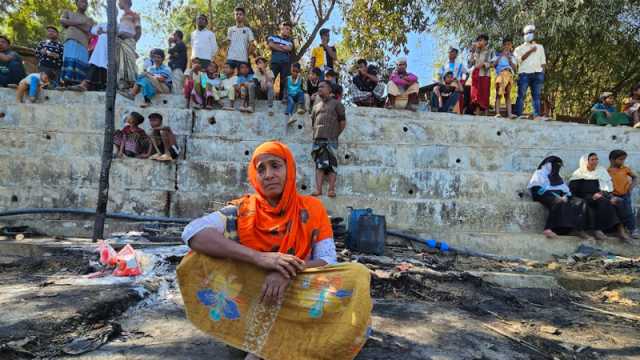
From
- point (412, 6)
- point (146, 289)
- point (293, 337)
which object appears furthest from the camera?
point (412, 6)

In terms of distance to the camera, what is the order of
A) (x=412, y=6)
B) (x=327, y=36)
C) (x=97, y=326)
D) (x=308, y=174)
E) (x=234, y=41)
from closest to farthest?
(x=97, y=326)
(x=308, y=174)
(x=234, y=41)
(x=327, y=36)
(x=412, y=6)

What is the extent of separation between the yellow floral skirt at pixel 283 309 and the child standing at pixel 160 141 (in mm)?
4836

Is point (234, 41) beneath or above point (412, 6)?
beneath

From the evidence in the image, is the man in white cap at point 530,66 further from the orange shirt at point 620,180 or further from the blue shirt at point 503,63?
the orange shirt at point 620,180

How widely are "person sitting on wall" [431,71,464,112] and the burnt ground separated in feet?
14.5

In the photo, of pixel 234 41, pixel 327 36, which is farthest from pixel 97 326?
pixel 327 36

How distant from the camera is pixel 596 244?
5949mm

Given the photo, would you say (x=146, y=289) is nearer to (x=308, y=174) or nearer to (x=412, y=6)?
(x=308, y=174)

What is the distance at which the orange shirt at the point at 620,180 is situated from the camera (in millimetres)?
6504

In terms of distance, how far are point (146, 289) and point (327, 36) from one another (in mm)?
7311

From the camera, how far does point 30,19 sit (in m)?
19.1

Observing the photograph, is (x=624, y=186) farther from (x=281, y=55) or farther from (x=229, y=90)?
(x=229, y=90)

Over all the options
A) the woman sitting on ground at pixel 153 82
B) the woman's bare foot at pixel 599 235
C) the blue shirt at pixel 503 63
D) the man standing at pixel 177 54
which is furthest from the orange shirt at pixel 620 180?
the man standing at pixel 177 54

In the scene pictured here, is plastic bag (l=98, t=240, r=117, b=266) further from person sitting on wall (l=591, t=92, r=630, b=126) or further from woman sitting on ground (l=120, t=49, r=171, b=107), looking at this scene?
person sitting on wall (l=591, t=92, r=630, b=126)
